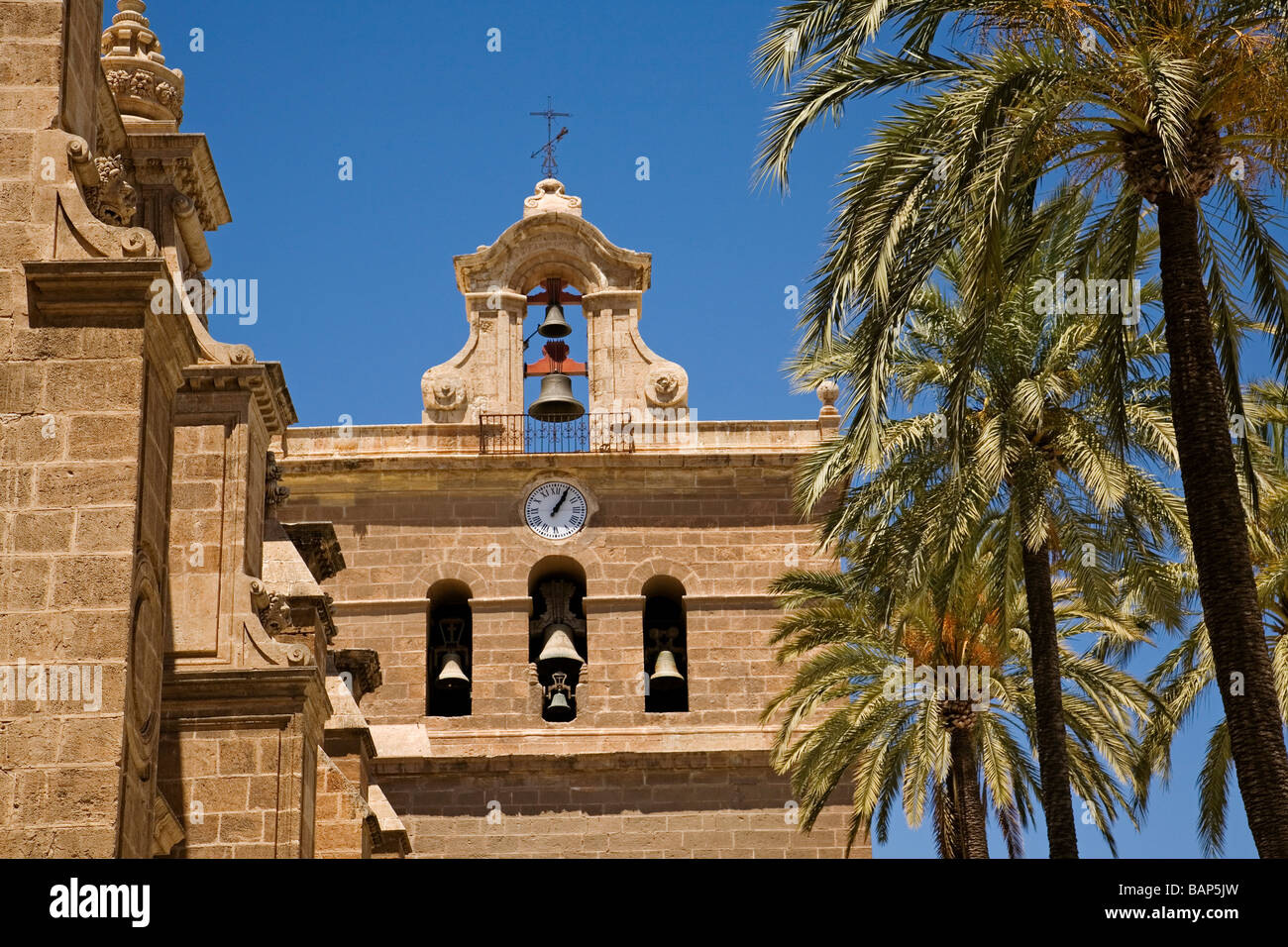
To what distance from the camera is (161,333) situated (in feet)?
45.1

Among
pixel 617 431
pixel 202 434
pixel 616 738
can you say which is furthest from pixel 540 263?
pixel 202 434

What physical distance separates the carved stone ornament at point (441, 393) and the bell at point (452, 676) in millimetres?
3983

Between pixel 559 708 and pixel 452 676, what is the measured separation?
176cm

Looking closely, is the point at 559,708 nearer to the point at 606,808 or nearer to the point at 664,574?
the point at 606,808

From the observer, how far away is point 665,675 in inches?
1438

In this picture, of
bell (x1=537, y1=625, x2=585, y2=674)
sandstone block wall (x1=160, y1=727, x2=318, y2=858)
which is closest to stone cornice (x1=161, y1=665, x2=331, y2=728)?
sandstone block wall (x1=160, y1=727, x2=318, y2=858)

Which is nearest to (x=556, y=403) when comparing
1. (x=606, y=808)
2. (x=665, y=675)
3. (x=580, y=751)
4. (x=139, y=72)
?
(x=665, y=675)

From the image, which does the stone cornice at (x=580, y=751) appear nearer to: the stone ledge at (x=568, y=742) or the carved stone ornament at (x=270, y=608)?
the stone ledge at (x=568, y=742)

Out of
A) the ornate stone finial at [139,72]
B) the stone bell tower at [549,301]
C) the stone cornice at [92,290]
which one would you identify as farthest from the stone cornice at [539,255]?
the stone cornice at [92,290]

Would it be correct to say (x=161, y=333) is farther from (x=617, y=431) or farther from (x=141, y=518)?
(x=617, y=431)

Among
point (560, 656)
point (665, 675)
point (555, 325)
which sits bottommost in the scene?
point (665, 675)

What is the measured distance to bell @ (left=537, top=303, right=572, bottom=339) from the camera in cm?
3772

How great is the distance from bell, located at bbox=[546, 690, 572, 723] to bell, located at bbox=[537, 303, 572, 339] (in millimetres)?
5780

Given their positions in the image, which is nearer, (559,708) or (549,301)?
(559,708)
